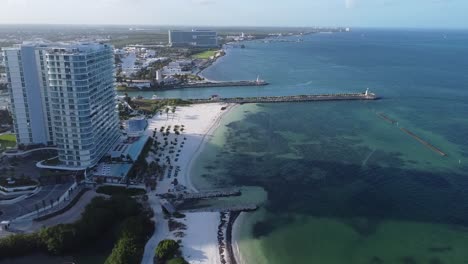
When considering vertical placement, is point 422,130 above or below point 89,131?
below

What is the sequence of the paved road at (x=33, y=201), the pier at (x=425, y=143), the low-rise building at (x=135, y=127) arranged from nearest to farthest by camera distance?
the paved road at (x=33, y=201) < the pier at (x=425, y=143) < the low-rise building at (x=135, y=127)

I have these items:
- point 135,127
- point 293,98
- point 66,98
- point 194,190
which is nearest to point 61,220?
point 66,98

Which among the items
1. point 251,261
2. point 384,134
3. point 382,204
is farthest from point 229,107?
point 251,261

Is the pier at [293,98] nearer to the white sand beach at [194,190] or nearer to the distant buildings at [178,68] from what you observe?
the white sand beach at [194,190]

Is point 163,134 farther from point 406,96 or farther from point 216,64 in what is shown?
point 216,64

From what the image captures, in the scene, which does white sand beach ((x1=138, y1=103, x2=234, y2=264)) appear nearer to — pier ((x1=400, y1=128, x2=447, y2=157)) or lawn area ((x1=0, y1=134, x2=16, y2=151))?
lawn area ((x1=0, y1=134, x2=16, y2=151))

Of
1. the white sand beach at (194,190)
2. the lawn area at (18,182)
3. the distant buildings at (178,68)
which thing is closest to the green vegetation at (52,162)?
the lawn area at (18,182)

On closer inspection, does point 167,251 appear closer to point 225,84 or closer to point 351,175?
point 351,175
